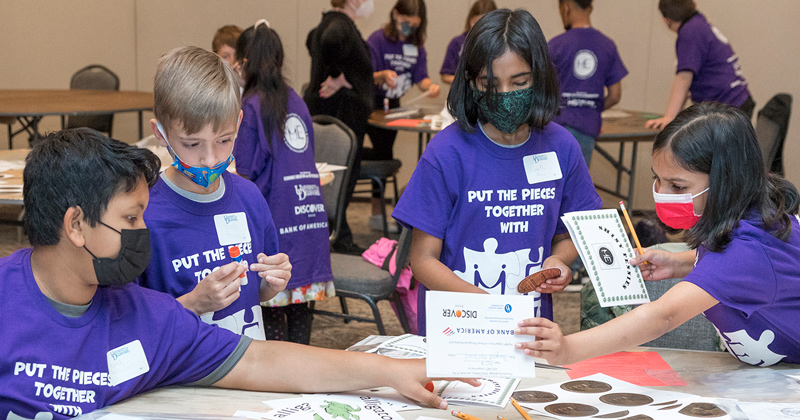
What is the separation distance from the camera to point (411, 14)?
5.29 m

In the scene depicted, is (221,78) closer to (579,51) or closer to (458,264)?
(458,264)

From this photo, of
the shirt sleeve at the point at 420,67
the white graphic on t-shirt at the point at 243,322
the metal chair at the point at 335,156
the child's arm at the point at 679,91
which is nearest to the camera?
the white graphic on t-shirt at the point at 243,322

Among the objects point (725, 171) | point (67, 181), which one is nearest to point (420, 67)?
point (725, 171)

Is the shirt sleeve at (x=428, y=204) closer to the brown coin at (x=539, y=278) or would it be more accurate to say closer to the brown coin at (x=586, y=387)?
the brown coin at (x=539, y=278)

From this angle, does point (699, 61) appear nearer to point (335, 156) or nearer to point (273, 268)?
point (335, 156)

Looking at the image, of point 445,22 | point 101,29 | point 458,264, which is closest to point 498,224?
point 458,264

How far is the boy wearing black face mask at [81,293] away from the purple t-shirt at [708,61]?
410cm

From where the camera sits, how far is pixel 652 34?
6.71 metres

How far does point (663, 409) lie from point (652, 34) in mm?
6084

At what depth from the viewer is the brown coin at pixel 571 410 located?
1.27 metres

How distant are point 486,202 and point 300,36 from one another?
5826mm

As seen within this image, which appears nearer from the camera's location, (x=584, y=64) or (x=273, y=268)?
(x=273, y=268)

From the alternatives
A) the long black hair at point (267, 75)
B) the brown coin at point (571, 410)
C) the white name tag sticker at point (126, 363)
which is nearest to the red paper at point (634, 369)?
the brown coin at point (571, 410)

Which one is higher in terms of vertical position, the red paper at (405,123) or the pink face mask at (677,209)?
the pink face mask at (677,209)
